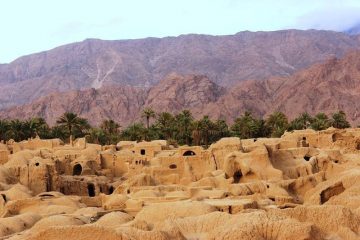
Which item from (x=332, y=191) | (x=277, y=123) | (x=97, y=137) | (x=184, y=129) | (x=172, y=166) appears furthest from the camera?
(x=277, y=123)

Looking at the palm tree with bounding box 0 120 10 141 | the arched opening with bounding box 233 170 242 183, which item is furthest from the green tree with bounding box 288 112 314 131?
the arched opening with bounding box 233 170 242 183

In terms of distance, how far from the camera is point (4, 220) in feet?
70.5

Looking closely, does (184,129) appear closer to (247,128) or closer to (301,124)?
(247,128)

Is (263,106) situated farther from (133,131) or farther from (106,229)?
(106,229)

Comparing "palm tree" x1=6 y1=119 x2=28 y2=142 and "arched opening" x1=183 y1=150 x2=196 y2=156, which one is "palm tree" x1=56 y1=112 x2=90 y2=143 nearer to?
"palm tree" x1=6 y1=119 x2=28 y2=142

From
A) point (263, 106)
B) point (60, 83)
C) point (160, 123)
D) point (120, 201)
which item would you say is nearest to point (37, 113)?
point (263, 106)

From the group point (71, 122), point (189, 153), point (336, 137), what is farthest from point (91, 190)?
point (71, 122)

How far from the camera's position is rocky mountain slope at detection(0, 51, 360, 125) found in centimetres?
11700

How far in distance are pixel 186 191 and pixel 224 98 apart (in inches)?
3846

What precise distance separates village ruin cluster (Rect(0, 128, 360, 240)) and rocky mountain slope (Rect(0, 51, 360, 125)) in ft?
226

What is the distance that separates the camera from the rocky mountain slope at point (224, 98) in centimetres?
11700

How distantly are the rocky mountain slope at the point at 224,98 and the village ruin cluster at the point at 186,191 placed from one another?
68792 millimetres

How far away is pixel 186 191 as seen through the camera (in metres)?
28.8

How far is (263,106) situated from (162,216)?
4317 inches
